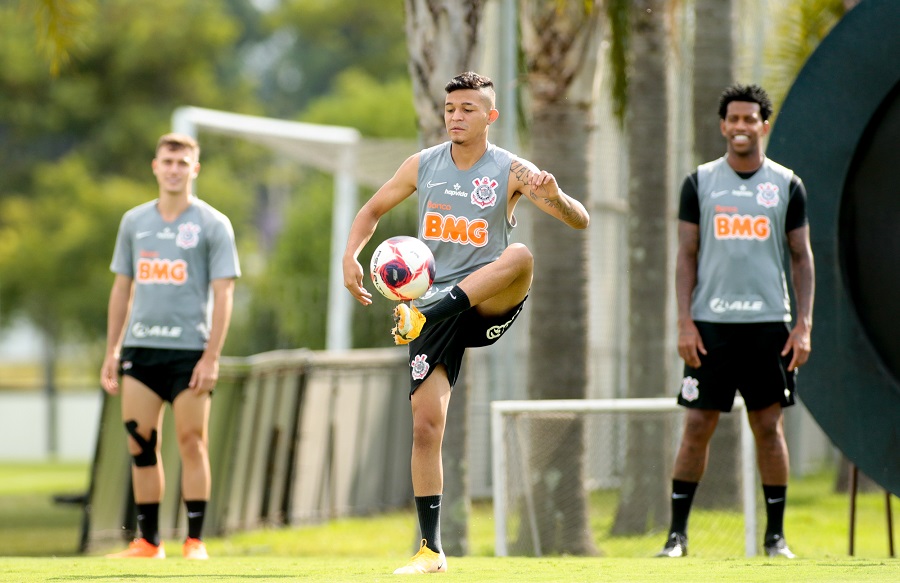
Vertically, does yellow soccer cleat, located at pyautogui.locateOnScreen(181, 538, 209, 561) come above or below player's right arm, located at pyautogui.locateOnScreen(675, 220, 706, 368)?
below

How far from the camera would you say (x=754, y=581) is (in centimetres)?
647

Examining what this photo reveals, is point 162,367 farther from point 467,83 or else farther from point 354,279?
point 467,83

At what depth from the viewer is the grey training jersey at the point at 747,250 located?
8070mm

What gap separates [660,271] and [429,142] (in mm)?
3707

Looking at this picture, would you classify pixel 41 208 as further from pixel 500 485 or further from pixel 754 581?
pixel 754 581

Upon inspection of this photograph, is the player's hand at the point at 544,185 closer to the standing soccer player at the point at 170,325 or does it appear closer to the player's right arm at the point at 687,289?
the player's right arm at the point at 687,289

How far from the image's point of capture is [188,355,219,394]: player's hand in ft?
29.2

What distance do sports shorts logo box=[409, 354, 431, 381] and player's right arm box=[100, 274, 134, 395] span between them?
2745 mm

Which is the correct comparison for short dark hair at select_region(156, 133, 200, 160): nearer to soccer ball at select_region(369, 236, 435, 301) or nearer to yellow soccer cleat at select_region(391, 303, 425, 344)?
soccer ball at select_region(369, 236, 435, 301)

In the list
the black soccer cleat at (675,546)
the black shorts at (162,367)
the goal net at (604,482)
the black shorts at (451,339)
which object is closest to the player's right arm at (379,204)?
the black shorts at (451,339)

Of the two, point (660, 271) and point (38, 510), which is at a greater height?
point (660, 271)

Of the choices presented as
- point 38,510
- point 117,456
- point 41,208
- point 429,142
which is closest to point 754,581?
point 429,142

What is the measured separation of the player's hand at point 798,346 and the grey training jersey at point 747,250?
0.12m

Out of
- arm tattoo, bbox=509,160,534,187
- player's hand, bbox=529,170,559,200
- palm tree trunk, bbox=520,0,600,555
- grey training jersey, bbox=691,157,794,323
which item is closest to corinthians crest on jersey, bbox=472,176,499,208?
arm tattoo, bbox=509,160,534,187
